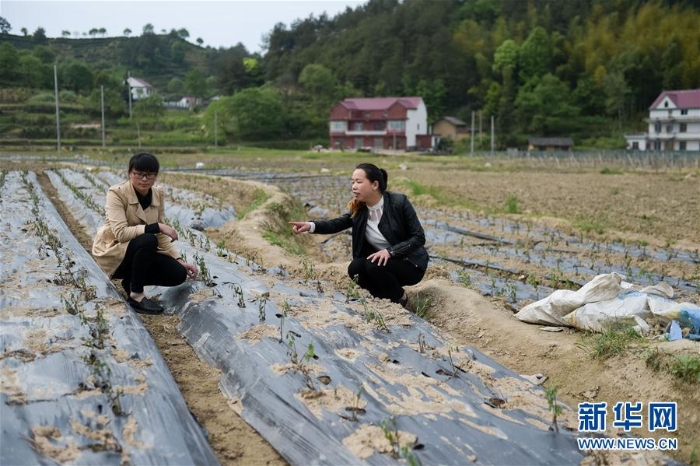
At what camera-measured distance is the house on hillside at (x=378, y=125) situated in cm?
5475

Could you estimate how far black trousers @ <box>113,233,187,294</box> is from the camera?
4.28m

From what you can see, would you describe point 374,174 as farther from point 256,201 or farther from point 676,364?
point 256,201

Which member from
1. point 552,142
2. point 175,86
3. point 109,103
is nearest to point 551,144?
point 552,142

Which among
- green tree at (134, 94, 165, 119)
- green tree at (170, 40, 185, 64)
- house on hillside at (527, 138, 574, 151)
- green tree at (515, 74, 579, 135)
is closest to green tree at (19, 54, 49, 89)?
green tree at (134, 94, 165, 119)

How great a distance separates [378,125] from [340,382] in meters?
53.9

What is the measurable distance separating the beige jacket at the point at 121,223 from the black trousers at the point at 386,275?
4.99 feet

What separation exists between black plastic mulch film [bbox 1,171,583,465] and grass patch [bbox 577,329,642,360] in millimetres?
648

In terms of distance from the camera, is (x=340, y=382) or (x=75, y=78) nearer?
(x=340, y=382)

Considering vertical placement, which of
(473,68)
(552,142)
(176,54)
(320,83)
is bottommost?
(552,142)

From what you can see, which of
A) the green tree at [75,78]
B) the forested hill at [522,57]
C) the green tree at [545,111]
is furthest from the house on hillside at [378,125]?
the green tree at [75,78]

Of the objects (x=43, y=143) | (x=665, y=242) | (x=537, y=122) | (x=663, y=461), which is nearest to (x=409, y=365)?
(x=663, y=461)

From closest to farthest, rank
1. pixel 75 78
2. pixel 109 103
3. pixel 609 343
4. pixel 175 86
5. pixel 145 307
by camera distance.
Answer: pixel 609 343, pixel 145 307, pixel 109 103, pixel 75 78, pixel 175 86

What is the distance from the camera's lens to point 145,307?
443 centimetres

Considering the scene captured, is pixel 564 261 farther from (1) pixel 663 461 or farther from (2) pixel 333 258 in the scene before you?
(1) pixel 663 461
